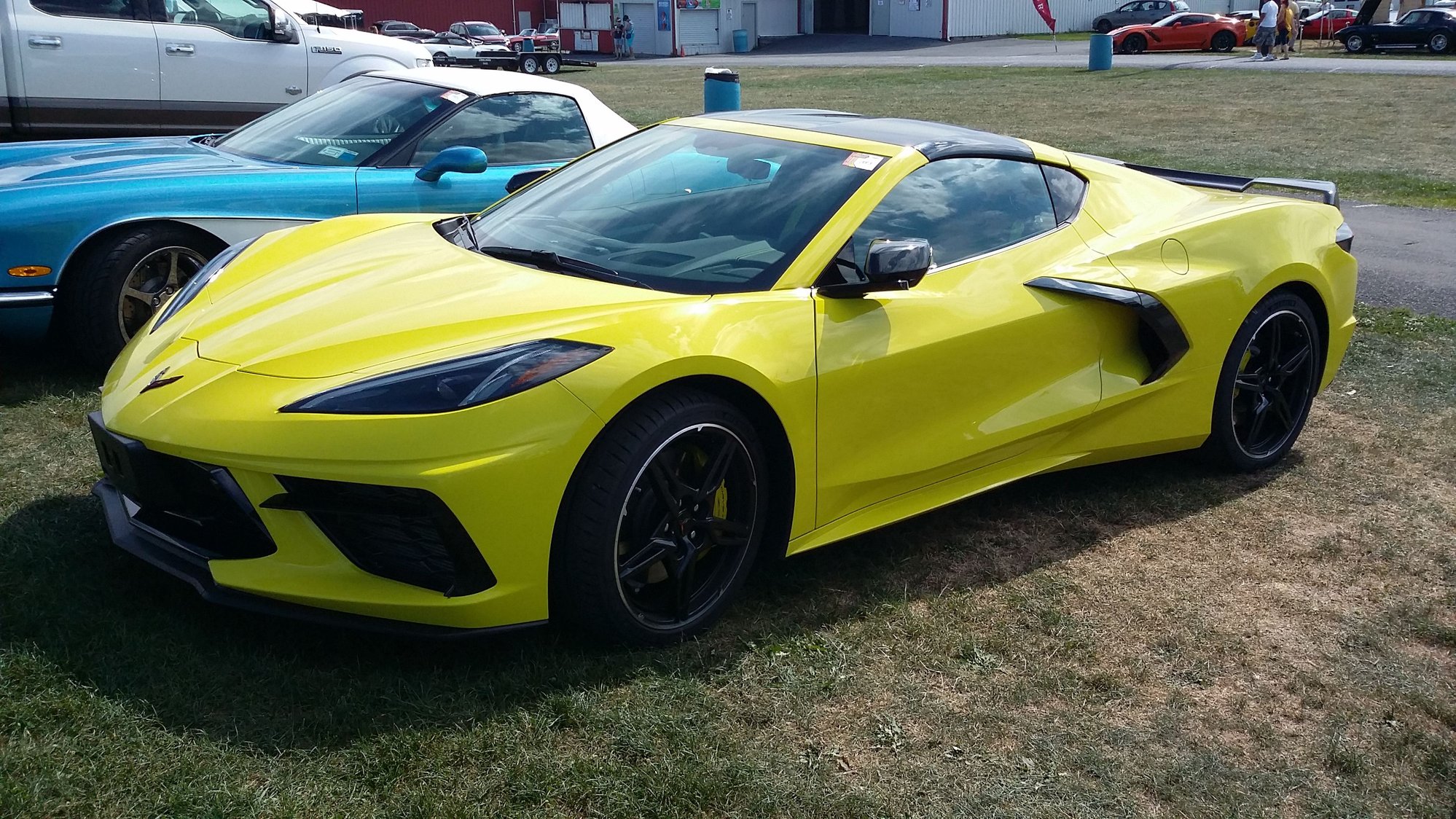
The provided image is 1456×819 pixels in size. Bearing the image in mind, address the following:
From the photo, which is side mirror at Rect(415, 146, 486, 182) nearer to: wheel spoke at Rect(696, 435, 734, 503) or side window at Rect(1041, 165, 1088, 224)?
side window at Rect(1041, 165, 1088, 224)

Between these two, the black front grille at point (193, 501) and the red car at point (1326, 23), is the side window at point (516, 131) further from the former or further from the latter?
the red car at point (1326, 23)

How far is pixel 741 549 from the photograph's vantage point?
3369 mm

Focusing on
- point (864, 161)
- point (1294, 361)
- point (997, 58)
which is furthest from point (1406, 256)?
point (997, 58)

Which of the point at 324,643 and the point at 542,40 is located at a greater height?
the point at 542,40

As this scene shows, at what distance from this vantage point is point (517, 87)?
632cm

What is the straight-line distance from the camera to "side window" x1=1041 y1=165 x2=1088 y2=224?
4.21 meters

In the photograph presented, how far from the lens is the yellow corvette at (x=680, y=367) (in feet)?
9.46

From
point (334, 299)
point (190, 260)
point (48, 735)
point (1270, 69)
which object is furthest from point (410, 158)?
point (1270, 69)

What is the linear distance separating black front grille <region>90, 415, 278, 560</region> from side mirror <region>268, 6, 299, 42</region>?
280 inches

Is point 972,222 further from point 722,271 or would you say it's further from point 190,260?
point 190,260

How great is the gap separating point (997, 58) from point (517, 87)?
3289 cm

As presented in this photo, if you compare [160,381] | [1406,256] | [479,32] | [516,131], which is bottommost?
[1406,256]

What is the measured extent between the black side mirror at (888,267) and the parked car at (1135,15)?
41.5 m

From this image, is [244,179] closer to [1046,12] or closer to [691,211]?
[691,211]
